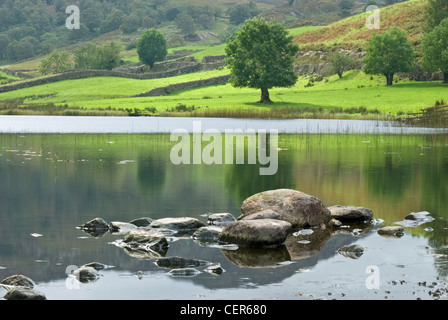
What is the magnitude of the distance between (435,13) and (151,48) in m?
68.7

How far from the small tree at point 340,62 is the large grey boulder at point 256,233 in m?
95.4

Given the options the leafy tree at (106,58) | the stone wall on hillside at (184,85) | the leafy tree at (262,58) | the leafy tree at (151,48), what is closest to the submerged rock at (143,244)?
the leafy tree at (262,58)

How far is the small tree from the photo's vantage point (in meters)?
109

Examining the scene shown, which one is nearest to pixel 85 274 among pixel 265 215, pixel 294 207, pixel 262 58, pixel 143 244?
pixel 143 244

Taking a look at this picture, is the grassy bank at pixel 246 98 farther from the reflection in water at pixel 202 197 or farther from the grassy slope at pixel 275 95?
the reflection in water at pixel 202 197

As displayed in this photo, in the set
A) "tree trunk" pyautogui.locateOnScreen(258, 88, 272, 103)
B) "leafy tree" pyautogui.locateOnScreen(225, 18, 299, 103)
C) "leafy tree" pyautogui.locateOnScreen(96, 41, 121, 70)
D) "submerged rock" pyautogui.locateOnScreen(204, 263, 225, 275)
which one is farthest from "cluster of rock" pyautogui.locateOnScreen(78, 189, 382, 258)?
"leafy tree" pyautogui.locateOnScreen(96, 41, 121, 70)

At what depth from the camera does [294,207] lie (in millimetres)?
18484

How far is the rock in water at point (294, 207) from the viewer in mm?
18312

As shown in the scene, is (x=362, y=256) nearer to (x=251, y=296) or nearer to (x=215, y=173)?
(x=251, y=296)

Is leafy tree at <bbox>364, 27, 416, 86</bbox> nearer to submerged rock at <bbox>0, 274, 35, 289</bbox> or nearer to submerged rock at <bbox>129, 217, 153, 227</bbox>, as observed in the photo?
submerged rock at <bbox>129, 217, 153, 227</bbox>

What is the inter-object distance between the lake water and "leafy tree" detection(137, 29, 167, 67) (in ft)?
364
